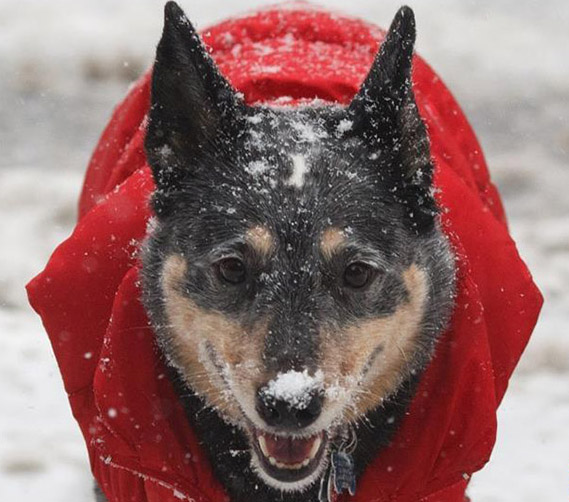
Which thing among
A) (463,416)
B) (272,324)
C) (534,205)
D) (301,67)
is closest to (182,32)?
(272,324)

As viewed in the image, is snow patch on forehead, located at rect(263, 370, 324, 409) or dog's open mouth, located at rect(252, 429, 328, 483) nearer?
snow patch on forehead, located at rect(263, 370, 324, 409)

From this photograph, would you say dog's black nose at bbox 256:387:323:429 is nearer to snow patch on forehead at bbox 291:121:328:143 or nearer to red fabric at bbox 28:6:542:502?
red fabric at bbox 28:6:542:502

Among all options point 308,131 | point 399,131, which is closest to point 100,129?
point 308,131

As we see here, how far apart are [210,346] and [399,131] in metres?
0.76

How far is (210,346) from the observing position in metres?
2.91

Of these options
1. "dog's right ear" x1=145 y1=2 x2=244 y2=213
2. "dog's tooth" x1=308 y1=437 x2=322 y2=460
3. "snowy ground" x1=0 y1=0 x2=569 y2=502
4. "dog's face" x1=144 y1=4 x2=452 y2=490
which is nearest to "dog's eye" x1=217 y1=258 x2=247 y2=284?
"dog's face" x1=144 y1=4 x2=452 y2=490

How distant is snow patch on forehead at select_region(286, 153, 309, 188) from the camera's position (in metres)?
2.89

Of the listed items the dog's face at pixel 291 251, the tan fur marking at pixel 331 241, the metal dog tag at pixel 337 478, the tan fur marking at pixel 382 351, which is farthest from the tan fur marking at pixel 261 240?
the metal dog tag at pixel 337 478

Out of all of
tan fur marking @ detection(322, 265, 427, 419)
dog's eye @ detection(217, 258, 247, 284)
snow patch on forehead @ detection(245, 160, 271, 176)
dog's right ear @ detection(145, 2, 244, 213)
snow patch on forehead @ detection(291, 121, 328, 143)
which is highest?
dog's right ear @ detection(145, 2, 244, 213)

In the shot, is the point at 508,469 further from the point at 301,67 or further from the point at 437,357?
the point at 301,67

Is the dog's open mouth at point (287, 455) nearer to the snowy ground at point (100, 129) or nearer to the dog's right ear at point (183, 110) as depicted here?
the dog's right ear at point (183, 110)

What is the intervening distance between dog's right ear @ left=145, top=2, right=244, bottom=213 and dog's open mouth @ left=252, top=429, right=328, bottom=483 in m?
0.72

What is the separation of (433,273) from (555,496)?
1369mm

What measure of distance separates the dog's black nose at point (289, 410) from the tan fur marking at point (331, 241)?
37 cm
